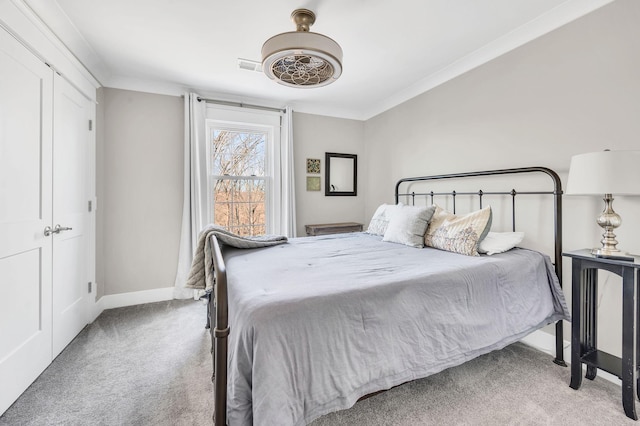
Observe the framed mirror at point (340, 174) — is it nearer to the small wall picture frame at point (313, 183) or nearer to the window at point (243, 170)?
the small wall picture frame at point (313, 183)

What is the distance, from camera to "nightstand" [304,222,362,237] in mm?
3801

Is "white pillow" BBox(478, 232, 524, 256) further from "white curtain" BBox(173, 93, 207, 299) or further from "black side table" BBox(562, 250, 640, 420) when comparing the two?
"white curtain" BBox(173, 93, 207, 299)

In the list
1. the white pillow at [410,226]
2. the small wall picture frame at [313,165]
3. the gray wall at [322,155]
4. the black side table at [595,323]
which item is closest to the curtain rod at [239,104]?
the gray wall at [322,155]

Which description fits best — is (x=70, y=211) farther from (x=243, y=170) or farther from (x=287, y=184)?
(x=287, y=184)

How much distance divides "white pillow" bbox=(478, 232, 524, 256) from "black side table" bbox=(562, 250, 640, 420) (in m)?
0.36

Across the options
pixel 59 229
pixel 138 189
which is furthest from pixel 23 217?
pixel 138 189

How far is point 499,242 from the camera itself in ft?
6.89

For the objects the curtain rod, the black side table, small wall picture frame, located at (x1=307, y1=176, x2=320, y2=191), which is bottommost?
the black side table

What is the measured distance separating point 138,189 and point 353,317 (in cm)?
310

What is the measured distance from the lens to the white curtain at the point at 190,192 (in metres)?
3.27

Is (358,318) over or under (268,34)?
under

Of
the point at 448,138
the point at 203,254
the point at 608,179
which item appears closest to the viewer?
the point at 608,179

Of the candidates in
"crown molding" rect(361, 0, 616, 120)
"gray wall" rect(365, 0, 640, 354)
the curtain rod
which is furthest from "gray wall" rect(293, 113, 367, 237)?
"gray wall" rect(365, 0, 640, 354)

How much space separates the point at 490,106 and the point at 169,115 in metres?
3.49
